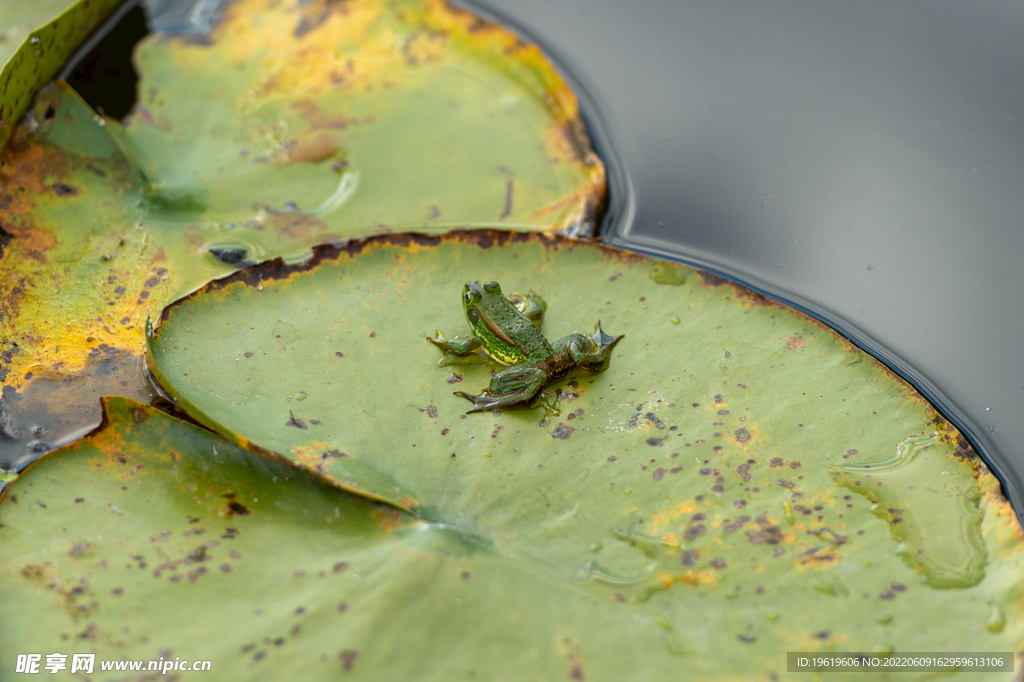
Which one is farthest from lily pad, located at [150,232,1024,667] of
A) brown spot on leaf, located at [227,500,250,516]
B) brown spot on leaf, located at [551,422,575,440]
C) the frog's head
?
brown spot on leaf, located at [227,500,250,516]

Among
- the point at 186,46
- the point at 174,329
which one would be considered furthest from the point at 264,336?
the point at 186,46

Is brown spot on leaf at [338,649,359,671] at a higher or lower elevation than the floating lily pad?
lower

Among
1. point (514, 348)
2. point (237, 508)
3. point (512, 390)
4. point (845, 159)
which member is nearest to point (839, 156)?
point (845, 159)

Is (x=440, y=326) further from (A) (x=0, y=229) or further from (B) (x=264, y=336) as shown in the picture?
(A) (x=0, y=229)

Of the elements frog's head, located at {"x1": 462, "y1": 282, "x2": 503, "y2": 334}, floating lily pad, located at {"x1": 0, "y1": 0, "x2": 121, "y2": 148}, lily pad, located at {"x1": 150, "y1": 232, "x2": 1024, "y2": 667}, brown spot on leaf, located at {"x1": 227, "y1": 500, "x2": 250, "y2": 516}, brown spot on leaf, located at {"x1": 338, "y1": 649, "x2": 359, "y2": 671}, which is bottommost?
brown spot on leaf, located at {"x1": 338, "y1": 649, "x2": 359, "y2": 671}

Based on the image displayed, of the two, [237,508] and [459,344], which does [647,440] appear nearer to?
[459,344]

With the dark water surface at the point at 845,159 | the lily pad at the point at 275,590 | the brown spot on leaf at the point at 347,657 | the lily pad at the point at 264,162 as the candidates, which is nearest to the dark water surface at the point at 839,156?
the dark water surface at the point at 845,159

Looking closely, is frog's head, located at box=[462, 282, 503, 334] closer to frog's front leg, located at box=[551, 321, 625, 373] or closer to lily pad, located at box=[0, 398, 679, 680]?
frog's front leg, located at box=[551, 321, 625, 373]

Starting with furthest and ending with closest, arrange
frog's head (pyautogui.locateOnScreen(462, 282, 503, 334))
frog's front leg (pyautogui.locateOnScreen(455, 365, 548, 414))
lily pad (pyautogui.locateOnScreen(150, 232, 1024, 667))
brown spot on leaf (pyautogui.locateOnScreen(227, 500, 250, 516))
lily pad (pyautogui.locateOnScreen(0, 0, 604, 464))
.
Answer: lily pad (pyautogui.locateOnScreen(0, 0, 604, 464)), frog's head (pyautogui.locateOnScreen(462, 282, 503, 334)), frog's front leg (pyautogui.locateOnScreen(455, 365, 548, 414)), brown spot on leaf (pyautogui.locateOnScreen(227, 500, 250, 516)), lily pad (pyautogui.locateOnScreen(150, 232, 1024, 667))
